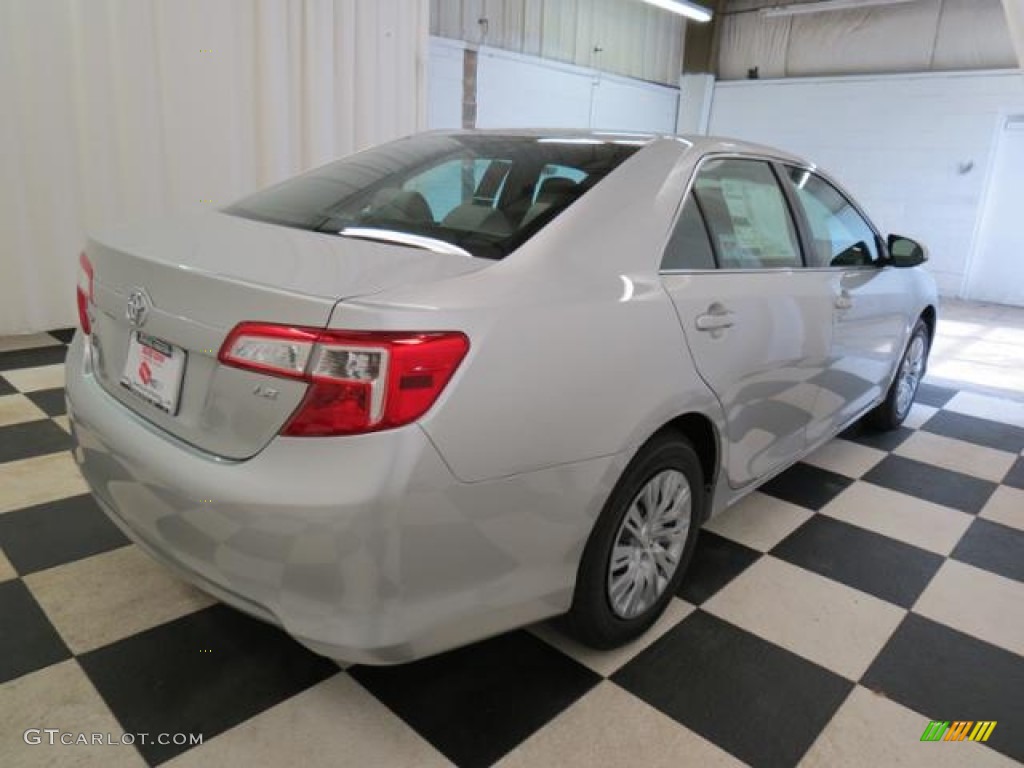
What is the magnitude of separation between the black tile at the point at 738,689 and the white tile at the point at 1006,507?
1.32 metres

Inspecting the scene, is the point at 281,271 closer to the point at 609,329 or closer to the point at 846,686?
the point at 609,329

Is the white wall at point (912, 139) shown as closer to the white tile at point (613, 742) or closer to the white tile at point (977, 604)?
the white tile at point (977, 604)

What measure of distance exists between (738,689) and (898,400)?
219 cm

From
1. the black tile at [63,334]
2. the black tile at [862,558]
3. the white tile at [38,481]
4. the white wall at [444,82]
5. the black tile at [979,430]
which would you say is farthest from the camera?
the white wall at [444,82]

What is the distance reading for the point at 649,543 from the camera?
161cm

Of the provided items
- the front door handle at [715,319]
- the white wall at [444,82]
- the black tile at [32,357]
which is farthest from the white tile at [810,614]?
the white wall at [444,82]

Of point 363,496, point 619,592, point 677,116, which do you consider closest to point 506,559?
point 363,496

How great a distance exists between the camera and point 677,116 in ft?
31.8

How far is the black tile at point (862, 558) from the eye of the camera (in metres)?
2.00

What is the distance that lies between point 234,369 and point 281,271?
179 mm

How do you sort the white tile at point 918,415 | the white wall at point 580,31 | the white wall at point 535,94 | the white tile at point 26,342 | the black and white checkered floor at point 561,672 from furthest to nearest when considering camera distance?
the white wall at point 580,31, the white wall at point 535,94, the white tile at point 26,342, the white tile at point 918,415, the black and white checkered floor at point 561,672

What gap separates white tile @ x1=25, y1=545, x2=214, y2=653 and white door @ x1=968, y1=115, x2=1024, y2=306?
8.58 meters

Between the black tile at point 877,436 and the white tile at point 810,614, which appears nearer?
the white tile at point 810,614

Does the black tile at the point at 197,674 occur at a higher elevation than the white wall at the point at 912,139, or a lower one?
lower
